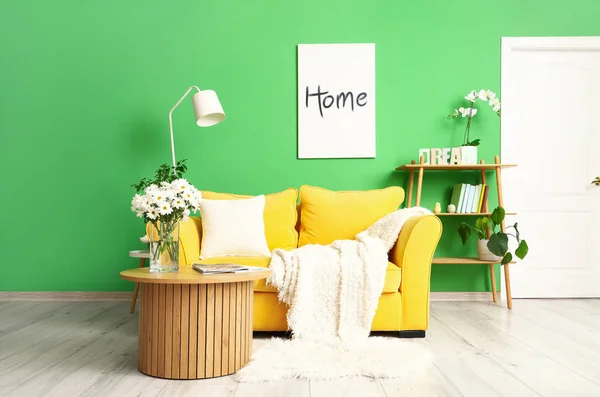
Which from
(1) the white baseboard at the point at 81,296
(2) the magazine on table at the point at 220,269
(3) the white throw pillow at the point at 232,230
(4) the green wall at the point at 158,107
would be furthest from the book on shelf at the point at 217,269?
(1) the white baseboard at the point at 81,296

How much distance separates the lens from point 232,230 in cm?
325

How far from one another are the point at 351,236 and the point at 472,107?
156 cm

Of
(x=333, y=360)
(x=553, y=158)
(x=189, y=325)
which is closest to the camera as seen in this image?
(x=189, y=325)

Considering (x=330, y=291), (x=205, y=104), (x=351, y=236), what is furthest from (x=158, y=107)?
(x=330, y=291)

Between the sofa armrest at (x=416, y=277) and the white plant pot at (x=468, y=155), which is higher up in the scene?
the white plant pot at (x=468, y=155)

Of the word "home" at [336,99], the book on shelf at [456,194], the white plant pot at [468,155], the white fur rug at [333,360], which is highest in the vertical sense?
the word "home" at [336,99]

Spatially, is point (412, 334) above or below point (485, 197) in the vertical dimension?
below

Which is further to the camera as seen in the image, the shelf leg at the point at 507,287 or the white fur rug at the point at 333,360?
the shelf leg at the point at 507,287

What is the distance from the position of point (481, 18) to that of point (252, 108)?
2044mm

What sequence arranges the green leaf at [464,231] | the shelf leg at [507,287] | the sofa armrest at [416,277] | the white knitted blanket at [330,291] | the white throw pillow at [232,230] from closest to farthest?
the white knitted blanket at [330,291] → the sofa armrest at [416,277] → the white throw pillow at [232,230] → the shelf leg at [507,287] → the green leaf at [464,231]

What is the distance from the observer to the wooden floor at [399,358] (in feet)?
6.49

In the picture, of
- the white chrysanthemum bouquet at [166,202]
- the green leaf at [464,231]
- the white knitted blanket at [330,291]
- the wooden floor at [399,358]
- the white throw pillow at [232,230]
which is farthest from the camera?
the green leaf at [464,231]

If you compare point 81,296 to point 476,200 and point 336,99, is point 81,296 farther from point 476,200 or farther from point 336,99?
point 476,200

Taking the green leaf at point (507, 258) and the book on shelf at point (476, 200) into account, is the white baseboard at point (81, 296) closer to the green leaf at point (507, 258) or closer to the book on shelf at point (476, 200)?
the green leaf at point (507, 258)
